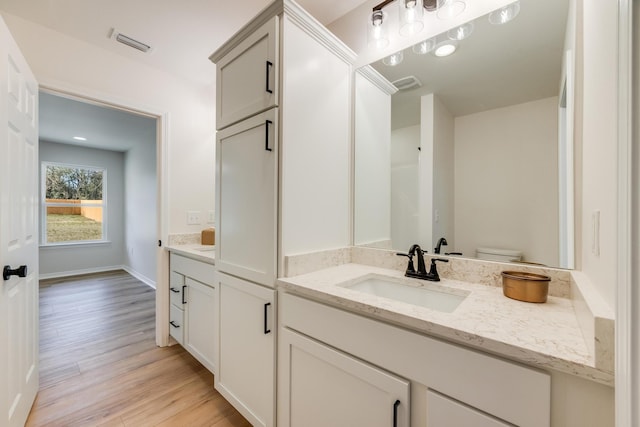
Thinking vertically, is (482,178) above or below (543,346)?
above

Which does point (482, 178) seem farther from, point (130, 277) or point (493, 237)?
point (130, 277)

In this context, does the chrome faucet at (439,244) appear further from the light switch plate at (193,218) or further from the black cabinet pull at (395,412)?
the light switch plate at (193,218)

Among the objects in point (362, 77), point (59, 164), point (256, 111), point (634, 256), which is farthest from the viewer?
point (59, 164)

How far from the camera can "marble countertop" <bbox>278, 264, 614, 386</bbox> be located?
0.58 metres

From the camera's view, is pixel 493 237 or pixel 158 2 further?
pixel 158 2

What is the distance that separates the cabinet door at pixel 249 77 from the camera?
1204mm

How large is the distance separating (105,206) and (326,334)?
19.5 ft

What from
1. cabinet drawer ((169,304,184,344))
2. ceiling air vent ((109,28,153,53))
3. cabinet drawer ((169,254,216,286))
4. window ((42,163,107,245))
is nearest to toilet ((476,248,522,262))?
cabinet drawer ((169,254,216,286))

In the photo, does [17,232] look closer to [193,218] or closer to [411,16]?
[193,218]

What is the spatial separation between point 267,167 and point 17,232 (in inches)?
50.5

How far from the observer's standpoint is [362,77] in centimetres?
162

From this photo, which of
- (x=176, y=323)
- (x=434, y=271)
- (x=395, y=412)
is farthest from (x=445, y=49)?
(x=176, y=323)

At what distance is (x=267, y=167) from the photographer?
1232 millimetres

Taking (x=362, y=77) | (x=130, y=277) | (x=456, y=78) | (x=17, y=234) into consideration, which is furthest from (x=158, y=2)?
(x=130, y=277)
